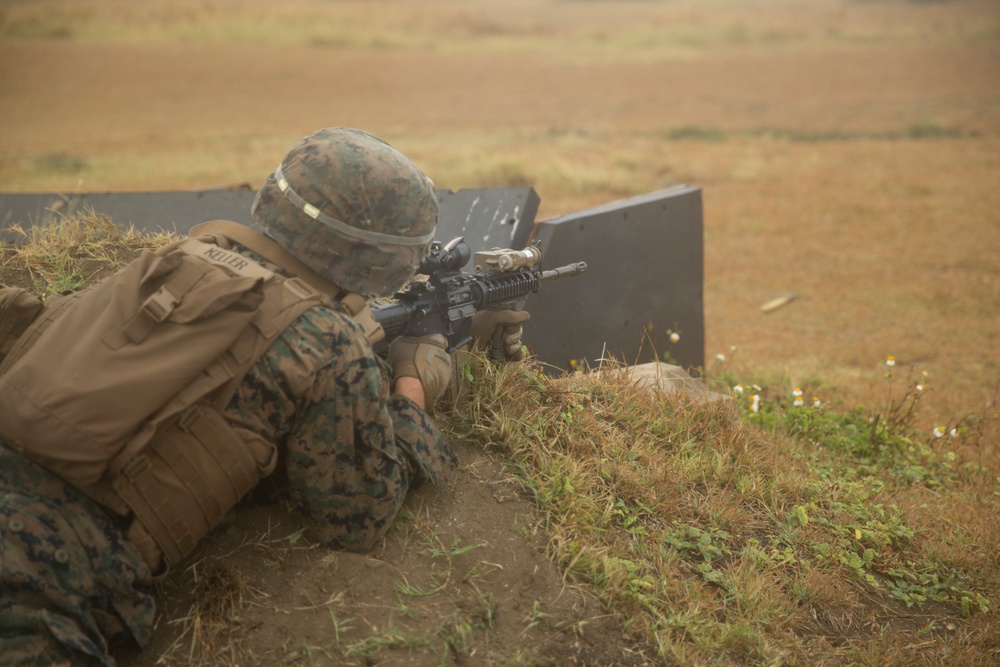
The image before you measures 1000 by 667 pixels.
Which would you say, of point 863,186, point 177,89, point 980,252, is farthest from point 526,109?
point 980,252

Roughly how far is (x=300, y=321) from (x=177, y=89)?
85.4 feet

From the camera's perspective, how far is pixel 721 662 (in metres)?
3.24

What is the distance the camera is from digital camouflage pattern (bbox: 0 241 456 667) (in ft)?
8.18

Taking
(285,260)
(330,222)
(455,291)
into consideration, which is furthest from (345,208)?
(455,291)

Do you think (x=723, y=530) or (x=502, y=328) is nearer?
(x=723, y=530)

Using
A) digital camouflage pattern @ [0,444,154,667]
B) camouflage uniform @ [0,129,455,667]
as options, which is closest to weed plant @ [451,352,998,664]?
camouflage uniform @ [0,129,455,667]

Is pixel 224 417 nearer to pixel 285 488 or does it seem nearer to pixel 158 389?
pixel 158 389

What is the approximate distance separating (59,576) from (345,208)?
1388 mm

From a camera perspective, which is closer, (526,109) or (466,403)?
(466,403)

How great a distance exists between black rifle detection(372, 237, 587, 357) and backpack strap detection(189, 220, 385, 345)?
1.53ft

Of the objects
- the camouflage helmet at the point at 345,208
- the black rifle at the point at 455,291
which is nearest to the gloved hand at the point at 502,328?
the black rifle at the point at 455,291

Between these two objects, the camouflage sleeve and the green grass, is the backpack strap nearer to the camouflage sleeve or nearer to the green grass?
the camouflage sleeve

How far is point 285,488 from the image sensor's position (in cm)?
319

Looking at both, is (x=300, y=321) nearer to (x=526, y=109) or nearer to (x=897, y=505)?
(x=897, y=505)
